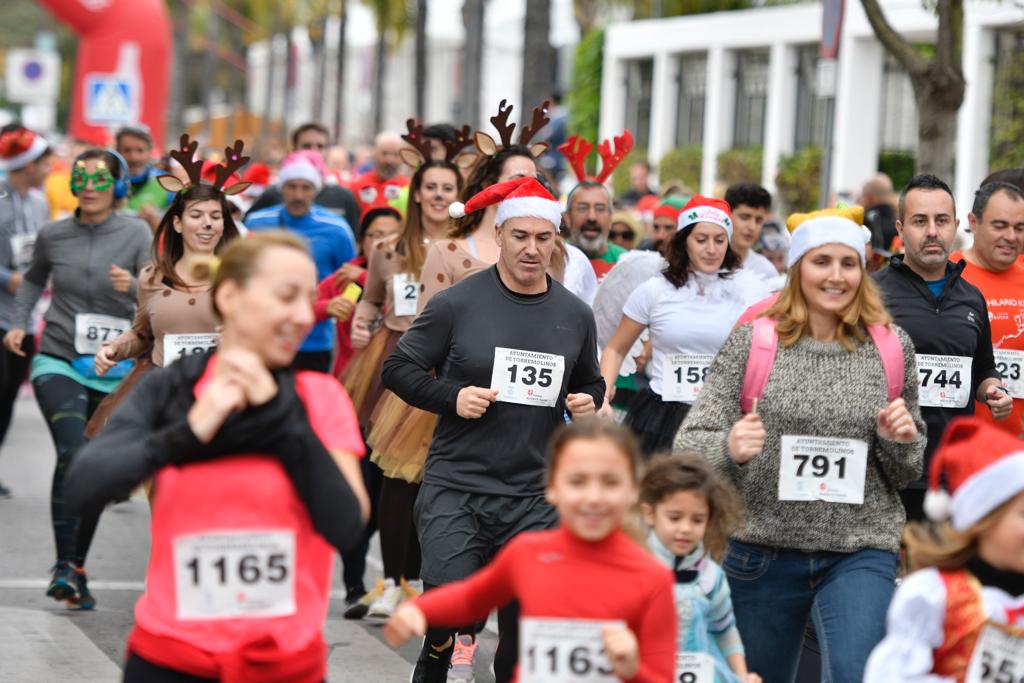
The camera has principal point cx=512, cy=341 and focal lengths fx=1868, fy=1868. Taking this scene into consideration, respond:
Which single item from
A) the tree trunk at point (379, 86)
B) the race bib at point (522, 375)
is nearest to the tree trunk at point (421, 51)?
the tree trunk at point (379, 86)

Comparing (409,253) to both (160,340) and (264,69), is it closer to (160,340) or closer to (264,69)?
(160,340)

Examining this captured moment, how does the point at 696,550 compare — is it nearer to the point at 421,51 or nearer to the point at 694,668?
the point at 694,668

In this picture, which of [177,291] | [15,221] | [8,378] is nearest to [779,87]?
[15,221]

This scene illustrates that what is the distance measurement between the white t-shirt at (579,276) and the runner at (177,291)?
1495 millimetres

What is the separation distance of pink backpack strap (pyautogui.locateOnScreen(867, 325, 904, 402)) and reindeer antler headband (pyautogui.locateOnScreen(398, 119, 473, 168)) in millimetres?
4331

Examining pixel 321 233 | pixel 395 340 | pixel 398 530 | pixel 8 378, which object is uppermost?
pixel 321 233

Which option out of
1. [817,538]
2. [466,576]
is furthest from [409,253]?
[817,538]

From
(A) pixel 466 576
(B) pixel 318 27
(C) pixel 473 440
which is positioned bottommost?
(A) pixel 466 576

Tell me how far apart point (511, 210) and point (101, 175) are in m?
3.05

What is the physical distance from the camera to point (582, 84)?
3859cm

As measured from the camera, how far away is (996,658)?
4395 mm

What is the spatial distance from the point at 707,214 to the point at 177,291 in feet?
7.53

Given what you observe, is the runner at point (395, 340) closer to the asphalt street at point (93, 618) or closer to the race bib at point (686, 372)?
the asphalt street at point (93, 618)

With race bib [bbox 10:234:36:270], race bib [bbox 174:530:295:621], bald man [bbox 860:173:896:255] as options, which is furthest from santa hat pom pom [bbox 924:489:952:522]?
race bib [bbox 10:234:36:270]
